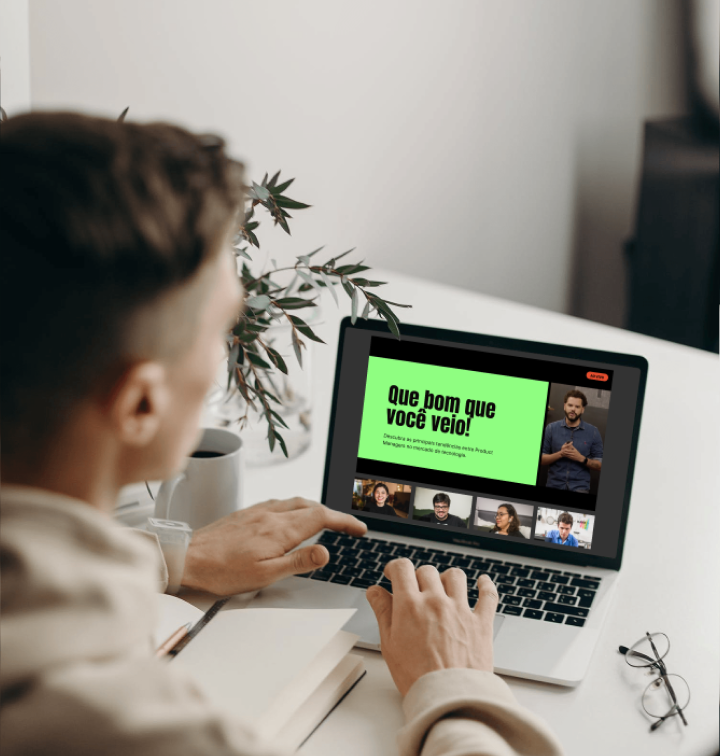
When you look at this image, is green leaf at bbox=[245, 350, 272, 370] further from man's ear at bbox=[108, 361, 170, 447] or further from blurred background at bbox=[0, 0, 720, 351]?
blurred background at bbox=[0, 0, 720, 351]

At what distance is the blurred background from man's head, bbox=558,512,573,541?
100 cm

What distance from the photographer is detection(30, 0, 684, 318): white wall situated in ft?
5.40

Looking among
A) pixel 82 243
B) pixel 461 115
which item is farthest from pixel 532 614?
pixel 461 115

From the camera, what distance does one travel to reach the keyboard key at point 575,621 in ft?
3.01

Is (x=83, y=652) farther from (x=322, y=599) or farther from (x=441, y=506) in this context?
(x=441, y=506)

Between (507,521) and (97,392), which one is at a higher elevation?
(97,392)

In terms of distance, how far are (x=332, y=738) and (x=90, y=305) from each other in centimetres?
49

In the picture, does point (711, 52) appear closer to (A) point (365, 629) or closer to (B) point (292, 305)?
(B) point (292, 305)

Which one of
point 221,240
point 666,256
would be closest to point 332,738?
point 221,240

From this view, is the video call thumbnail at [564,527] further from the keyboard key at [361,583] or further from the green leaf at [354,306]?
the green leaf at [354,306]

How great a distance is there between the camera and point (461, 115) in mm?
2543

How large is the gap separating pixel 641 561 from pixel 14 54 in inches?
45.0

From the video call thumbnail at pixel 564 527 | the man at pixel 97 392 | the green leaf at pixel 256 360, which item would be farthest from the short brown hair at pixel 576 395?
the man at pixel 97 392

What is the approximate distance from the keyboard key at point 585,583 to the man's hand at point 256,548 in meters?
0.24
